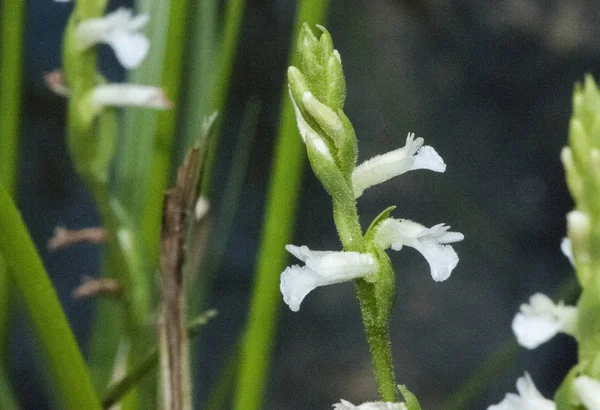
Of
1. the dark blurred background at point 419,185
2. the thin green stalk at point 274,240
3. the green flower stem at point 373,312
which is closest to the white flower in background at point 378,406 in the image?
the green flower stem at point 373,312

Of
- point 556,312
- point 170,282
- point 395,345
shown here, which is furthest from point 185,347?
point 395,345

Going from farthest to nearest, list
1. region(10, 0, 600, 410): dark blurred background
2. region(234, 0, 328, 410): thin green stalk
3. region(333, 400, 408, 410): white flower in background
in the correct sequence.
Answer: region(10, 0, 600, 410): dark blurred background → region(234, 0, 328, 410): thin green stalk → region(333, 400, 408, 410): white flower in background

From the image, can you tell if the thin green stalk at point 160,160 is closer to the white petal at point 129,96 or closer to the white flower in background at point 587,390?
the white petal at point 129,96

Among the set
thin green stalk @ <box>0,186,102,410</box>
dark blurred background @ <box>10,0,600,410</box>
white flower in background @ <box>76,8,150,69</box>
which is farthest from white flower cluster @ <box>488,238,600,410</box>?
dark blurred background @ <box>10,0,600,410</box>

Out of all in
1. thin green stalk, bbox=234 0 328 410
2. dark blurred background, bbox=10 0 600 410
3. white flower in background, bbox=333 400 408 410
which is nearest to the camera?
white flower in background, bbox=333 400 408 410

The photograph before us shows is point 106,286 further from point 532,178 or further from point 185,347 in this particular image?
point 532,178

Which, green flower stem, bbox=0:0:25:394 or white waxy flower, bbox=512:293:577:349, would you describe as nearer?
white waxy flower, bbox=512:293:577:349

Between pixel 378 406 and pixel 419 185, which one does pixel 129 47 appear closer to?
pixel 378 406

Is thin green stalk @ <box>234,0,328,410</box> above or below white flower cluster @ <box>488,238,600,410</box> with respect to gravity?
above

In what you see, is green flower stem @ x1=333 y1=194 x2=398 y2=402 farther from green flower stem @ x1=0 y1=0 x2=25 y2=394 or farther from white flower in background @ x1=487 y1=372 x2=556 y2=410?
green flower stem @ x1=0 y1=0 x2=25 y2=394
